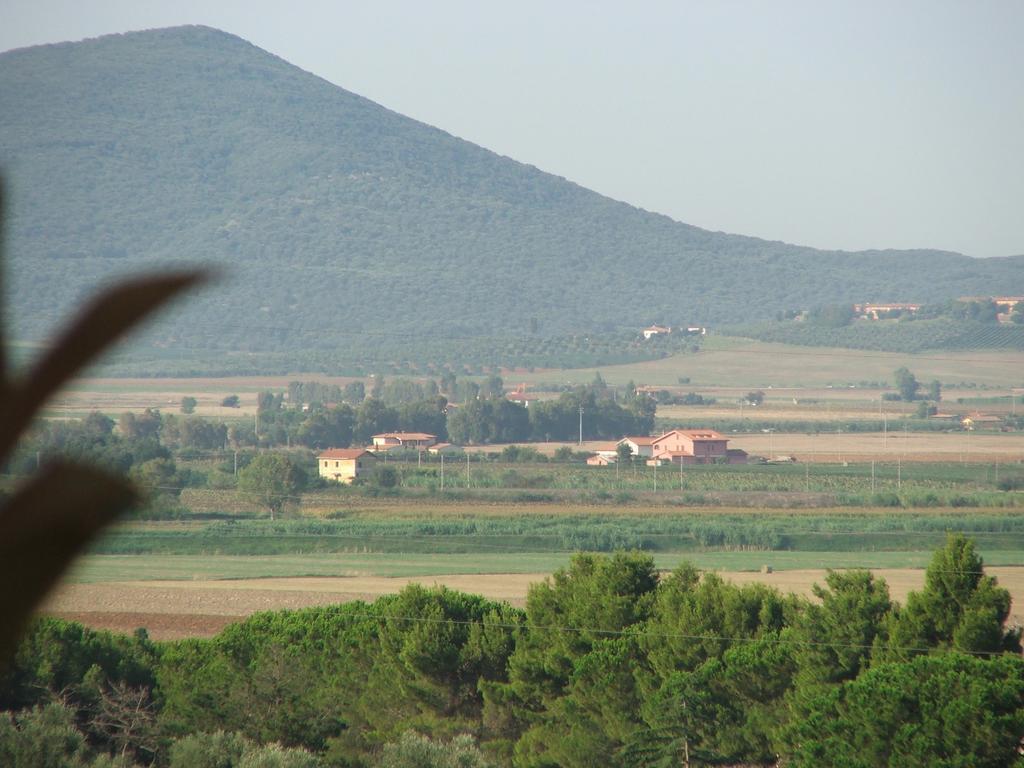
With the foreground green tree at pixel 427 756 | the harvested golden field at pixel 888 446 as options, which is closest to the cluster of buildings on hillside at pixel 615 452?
the harvested golden field at pixel 888 446

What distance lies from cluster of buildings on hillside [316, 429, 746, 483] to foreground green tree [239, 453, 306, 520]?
4.47 meters

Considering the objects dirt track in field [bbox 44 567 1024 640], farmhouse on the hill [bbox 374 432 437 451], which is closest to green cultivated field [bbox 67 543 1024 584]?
dirt track in field [bbox 44 567 1024 640]

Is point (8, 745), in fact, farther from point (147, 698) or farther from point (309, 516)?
point (309, 516)

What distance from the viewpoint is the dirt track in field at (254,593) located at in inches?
946

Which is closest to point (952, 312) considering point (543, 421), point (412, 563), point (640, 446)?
point (543, 421)

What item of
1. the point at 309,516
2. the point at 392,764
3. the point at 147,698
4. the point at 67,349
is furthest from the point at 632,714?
the point at 309,516

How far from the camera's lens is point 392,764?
11898 millimetres

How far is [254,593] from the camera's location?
27828mm

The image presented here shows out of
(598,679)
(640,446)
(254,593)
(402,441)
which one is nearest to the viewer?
(598,679)

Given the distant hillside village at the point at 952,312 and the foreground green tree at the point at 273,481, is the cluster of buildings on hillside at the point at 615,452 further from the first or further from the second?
the distant hillside village at the point at 952,312

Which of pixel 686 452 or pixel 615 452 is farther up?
pixel 686 452

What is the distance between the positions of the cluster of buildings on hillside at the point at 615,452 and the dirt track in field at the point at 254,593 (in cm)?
2195

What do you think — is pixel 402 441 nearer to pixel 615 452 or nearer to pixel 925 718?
pixel 615 452

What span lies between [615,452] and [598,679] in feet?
155
